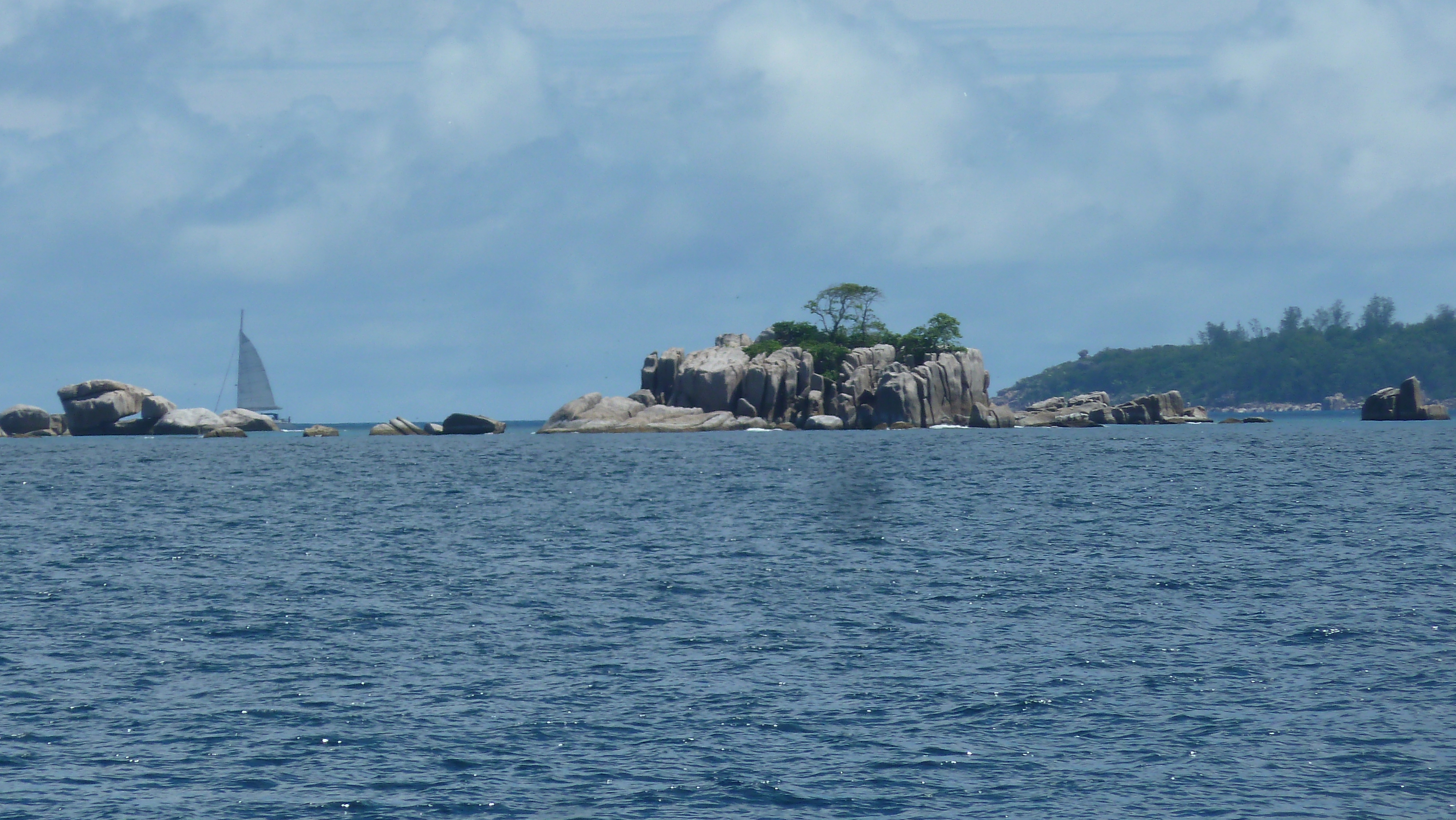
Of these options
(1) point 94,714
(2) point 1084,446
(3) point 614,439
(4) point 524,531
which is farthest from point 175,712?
(3) point 614,439

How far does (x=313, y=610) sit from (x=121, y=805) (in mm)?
14416

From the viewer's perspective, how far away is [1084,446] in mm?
108312

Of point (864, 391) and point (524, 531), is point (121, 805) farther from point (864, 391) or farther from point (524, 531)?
point (864, 391)

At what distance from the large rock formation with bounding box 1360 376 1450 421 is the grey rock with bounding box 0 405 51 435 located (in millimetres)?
178767

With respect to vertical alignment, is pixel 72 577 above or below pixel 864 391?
below

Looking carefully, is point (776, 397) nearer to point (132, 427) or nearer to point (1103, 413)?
point (1103, 413)

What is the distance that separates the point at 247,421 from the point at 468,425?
2791cm

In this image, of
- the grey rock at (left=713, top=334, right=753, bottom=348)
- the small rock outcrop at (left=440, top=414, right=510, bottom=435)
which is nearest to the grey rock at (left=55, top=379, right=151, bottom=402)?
the small rock outcrop at (left=440, top=414, right=510, bottom=435)

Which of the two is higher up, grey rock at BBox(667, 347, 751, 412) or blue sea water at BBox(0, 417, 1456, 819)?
grey rock at BBox(667, 347, 751, 412)

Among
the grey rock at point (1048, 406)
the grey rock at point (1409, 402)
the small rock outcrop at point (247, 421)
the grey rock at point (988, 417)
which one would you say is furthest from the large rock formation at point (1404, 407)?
the small rock outcrop at point (247, 421)

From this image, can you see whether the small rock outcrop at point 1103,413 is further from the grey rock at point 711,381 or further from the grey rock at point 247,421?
the grey rock at point 247,421

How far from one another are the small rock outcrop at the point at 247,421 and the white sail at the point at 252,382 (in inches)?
66.3

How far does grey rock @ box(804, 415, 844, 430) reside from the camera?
469ft

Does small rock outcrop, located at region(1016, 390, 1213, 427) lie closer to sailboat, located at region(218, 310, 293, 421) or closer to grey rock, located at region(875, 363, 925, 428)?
grey rock, located at region(875, 363, 925, 428)
